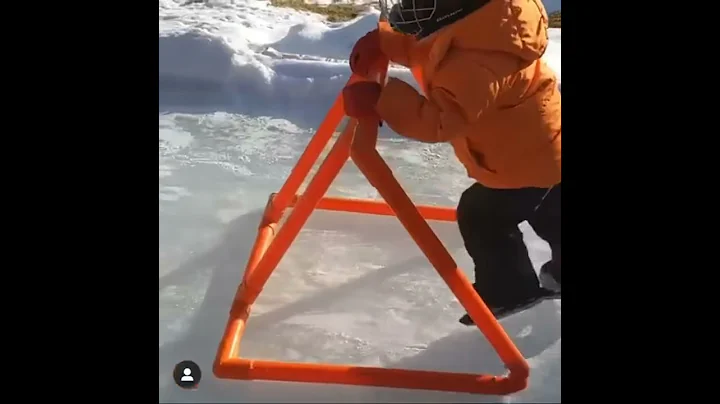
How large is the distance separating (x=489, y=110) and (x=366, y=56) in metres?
0.22

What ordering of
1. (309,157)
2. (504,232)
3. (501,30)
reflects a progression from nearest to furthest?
(501,30) → (504,232) → (309,157)

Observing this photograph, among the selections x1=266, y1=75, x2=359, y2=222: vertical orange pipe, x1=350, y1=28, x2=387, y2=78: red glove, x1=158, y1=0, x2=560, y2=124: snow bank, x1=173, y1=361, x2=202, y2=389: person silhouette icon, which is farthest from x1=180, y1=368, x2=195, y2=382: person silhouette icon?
x1=158, y1=0, x2=560, y2=124: snow bank

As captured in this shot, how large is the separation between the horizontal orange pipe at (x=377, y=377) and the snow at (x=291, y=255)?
0.09 feet

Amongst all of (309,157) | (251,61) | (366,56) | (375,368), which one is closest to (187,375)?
(375,368)

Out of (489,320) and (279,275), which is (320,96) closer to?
(279,275)

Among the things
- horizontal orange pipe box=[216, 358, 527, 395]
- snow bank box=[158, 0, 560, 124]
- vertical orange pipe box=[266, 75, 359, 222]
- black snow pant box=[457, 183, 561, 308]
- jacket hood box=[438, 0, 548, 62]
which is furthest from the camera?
snow bank box=[158, 0, 560, 124]

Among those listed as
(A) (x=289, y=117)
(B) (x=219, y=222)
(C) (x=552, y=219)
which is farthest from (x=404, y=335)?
(A) (x=289, y=117)

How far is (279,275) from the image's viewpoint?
1.26 meters

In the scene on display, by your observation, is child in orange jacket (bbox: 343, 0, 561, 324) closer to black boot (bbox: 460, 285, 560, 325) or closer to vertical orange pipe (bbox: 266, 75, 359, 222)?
black boot (bbox: 460, 285, 560, 325)

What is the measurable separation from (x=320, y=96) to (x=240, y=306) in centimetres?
103

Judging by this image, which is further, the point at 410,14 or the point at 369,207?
the point at 369,207

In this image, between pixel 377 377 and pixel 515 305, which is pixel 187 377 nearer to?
pixel 377 377

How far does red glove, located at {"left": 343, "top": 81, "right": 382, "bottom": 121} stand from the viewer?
93 centimetres

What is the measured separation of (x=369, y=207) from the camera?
4.64 feet
